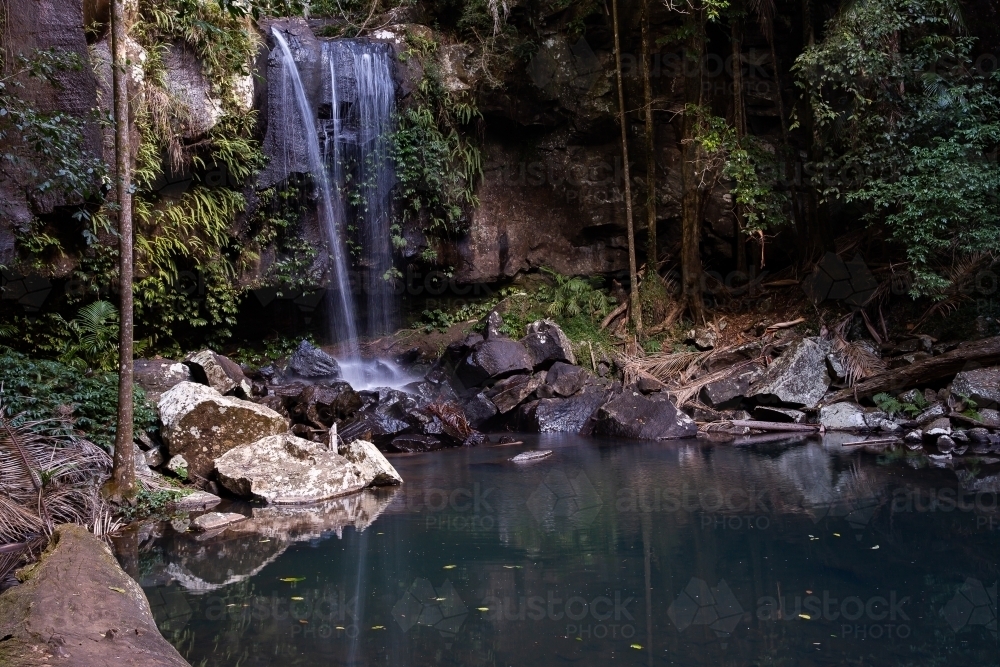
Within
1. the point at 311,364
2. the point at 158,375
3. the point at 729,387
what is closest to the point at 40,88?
the point at 158,375

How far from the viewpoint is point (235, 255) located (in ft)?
42.1

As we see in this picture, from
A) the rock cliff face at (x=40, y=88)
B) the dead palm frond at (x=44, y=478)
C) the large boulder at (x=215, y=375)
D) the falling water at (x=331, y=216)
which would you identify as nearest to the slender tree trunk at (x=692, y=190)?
the falling water at (x=331, y=216)

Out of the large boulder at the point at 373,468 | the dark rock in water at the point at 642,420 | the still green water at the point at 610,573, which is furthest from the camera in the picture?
the dark rock in water at the point at 642,420

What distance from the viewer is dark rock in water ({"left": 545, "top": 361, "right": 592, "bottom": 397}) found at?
12.3m

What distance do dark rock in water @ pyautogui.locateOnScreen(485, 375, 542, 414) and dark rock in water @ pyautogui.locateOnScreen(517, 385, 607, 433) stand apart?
0.19 metres

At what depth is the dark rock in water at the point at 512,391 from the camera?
39.8 ft

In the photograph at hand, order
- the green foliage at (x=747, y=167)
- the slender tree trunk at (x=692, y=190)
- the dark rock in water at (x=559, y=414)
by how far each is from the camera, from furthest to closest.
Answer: the slender tree trunk at (x=692, y=190)
the green foliage at (x=747, y=167)
the dark rock in water at (x=559, y=414)

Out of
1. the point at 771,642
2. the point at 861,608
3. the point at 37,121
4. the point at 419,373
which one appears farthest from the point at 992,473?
the point at 37,121

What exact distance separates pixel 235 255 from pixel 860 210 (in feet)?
35.0

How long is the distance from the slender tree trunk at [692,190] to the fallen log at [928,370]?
3.62 meters

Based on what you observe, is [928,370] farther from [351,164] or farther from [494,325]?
[351,164]

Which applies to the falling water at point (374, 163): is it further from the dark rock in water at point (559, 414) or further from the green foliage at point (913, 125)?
the green foliage at point (913, 125)

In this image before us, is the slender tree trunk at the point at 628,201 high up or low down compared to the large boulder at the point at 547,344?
up

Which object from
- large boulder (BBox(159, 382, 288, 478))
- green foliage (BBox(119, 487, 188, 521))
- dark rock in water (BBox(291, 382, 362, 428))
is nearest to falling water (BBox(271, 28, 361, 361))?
dark rock in water (BBox(291, 382, 362, 428))
